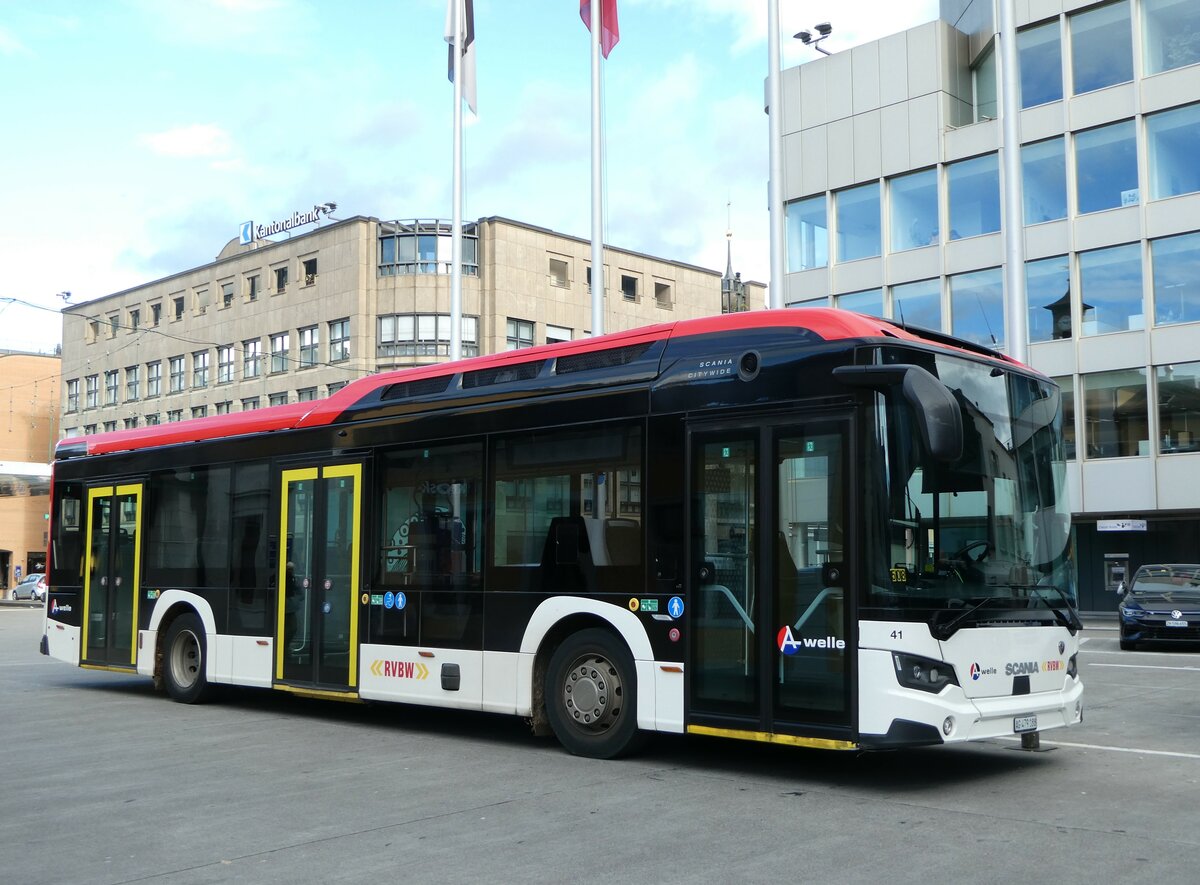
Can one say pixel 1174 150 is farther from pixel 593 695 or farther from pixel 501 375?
pixel 593 695

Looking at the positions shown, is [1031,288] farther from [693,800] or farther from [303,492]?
[693,800]

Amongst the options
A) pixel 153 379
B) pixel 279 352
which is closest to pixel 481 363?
pixel 279 352

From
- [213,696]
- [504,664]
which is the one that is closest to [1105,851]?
[504,664]

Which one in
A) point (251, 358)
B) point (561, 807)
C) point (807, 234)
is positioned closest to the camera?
point (561, 807)

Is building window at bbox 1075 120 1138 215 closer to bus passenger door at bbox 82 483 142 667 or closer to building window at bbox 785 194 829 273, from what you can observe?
building window at bbox 785 194 829 273

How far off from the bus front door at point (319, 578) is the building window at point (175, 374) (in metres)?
59.6

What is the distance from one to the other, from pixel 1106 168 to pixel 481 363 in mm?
28831

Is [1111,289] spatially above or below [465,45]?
below

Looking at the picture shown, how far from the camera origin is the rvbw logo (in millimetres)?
8477

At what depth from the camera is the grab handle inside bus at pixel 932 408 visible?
797 centimetres

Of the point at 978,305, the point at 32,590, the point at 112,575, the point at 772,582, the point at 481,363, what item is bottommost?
the point at 32,590

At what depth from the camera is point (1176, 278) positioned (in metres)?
33.9

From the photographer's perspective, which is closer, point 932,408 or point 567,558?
point 932,408

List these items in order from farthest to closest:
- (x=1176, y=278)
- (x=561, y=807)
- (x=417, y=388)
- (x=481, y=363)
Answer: (x=1176, y=278) → (x=417, y=388) → (x=481, y=363) → (x=561, y=807)
